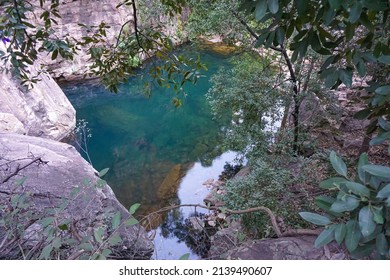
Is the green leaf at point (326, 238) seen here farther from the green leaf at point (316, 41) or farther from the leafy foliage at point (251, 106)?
the leafy foliage at point (251, 106)

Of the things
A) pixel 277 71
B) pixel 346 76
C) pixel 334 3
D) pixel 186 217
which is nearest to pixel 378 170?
pixel 334 3

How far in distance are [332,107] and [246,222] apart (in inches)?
→ 88.6

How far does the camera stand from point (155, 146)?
8.41 m

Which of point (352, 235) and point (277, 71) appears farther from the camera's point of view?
point (277, 71)

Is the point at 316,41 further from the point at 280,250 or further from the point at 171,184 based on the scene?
the point at 171,184

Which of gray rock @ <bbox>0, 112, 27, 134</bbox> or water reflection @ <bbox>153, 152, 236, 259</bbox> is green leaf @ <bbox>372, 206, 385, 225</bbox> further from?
gray rock @ <bbox>0, 112, 27, 134</bbox>

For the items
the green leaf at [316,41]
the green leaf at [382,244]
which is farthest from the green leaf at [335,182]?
the green leaf at [316,41]

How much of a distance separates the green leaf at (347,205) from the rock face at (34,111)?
640 cm

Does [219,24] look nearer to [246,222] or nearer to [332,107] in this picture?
[332,107]

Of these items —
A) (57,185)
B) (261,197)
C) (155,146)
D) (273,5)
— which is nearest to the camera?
(273,5)

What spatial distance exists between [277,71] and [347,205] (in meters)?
4.75

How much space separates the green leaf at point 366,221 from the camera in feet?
2.20

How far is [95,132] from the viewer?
907cm
